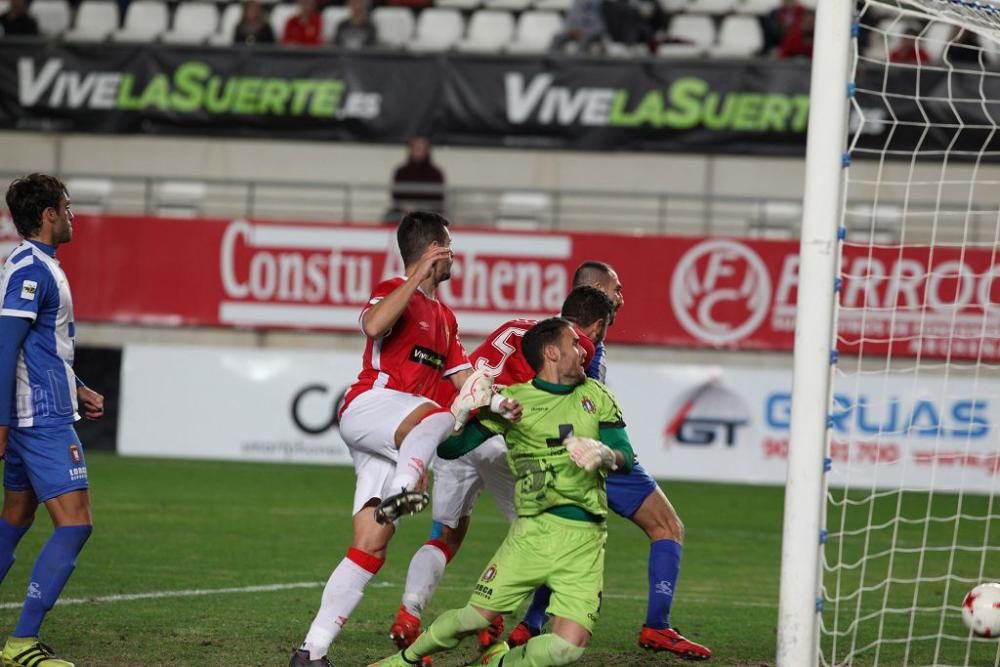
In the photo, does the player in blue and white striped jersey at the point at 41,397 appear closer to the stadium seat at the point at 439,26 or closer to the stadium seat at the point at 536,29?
the stadium seat at the point at 439,26

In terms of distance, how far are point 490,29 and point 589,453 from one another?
15.8m

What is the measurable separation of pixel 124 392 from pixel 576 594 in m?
12.5

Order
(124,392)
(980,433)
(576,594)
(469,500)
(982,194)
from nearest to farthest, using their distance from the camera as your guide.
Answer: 1. (576,594)
2. (469,500)
3. (980,433)
4. (124,392)
5. (982,194)

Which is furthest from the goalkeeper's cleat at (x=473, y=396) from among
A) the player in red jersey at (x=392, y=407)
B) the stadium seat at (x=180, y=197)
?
the stadium seat at (x=180, y=197)

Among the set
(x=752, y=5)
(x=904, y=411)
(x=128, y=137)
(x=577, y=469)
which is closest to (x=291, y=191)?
(x=128, y=137)

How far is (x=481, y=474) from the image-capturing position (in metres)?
7.36

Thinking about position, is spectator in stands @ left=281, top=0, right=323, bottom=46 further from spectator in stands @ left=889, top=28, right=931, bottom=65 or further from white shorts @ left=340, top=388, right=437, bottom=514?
white shorts @ left=340, top=388, right=437, bottom=514

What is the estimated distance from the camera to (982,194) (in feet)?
61.3

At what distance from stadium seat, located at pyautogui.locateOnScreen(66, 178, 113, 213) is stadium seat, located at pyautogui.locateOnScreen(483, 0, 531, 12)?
6.14 m

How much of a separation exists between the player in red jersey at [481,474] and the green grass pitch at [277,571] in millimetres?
397

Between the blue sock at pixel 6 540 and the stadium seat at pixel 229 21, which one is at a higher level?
the stadium seat at pixel 229 21

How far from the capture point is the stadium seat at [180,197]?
63.0 ft

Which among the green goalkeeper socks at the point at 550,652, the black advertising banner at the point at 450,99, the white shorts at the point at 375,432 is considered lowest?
the green goalkeeper socks at the point at 550,652

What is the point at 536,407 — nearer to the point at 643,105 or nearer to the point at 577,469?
the point at 577,469
